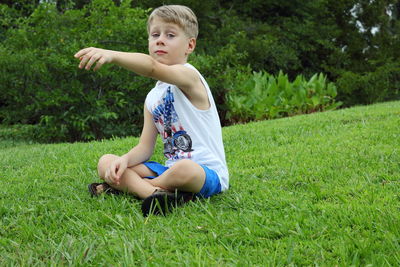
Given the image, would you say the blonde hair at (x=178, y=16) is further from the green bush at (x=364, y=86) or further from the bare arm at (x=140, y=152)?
the green bush at (x=364, y=86)

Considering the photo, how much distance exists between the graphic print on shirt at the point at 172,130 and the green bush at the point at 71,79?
4.23 metres

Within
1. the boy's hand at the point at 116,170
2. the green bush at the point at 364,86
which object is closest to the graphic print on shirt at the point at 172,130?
the boy's hand at the point at 116,170

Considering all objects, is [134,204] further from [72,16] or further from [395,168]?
[72,16]

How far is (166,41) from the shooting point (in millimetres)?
2566

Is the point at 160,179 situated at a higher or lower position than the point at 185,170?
lower

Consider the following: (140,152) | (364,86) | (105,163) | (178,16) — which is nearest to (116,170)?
(105,163)

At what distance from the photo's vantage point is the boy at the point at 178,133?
95.3 inches

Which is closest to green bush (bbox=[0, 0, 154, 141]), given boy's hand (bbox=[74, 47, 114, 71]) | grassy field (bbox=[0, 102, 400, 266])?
grassy field (bbox=[0, 102, 400, 266])

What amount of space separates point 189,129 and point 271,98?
585 cm

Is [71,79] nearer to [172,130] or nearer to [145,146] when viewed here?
[145,146]

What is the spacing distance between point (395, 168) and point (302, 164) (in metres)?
0.64

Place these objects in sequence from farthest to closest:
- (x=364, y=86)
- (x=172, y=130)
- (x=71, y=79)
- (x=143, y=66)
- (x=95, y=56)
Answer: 1. (x=364, y=86)
2. (x=71, y=79)
3. (x=172, y=130)
4. (x=143, y=66)
5. (x=95, y=56)

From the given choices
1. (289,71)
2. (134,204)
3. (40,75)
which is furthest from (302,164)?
(289,71)

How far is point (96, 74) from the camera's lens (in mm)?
7000
